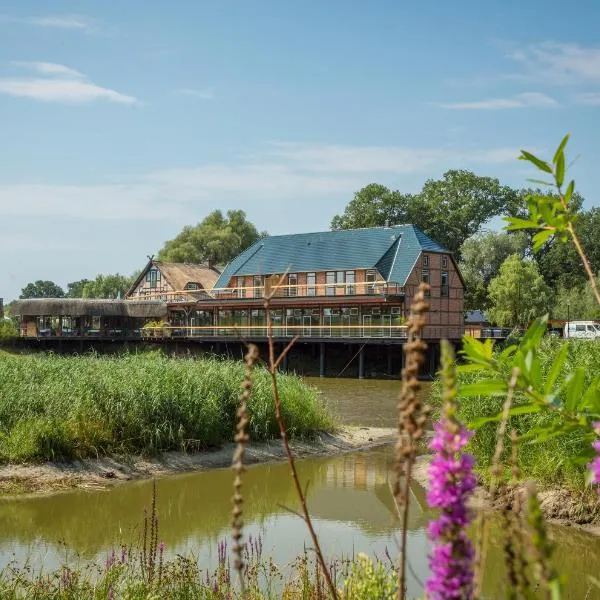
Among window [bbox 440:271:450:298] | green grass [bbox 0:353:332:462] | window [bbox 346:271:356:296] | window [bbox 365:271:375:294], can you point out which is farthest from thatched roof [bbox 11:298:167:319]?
green grass [bbox 0:353:332:462]

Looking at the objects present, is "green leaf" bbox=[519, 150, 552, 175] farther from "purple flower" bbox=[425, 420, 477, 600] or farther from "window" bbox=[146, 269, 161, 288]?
"window" bbox=[146, 269, 161, 288]

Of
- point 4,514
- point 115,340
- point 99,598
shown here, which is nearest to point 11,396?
point 4,514

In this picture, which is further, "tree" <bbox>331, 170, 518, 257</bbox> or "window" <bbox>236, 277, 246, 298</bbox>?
"tree" <bbox>331, 170, 518, 257</bbox>

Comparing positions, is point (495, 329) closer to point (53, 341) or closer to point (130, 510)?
point (53, 341)

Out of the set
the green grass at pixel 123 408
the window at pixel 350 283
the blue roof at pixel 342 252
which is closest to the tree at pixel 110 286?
the blue roof at pixel 342 252

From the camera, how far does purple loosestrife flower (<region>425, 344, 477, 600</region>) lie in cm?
145

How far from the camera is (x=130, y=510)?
516 inches

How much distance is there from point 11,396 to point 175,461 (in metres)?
3.35

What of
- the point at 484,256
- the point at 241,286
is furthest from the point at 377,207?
the point at 241,286

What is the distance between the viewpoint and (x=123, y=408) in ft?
53.3

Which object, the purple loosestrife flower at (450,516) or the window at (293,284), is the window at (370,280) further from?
the purple loosestrife flower at (450,516)

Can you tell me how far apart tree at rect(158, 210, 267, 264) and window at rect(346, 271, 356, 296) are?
26.1 m

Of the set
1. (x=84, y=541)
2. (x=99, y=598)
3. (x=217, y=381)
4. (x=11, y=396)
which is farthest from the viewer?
(x=217, y=381)

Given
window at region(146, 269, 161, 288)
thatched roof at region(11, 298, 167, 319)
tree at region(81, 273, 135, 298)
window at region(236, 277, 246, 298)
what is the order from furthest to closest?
tree at region(81, 273, 135, 298) < window at region(146, 269, 161, 288) < window at region(236, 277, 246, 298) < thatched roof at region(11, 298, 167, 319)
